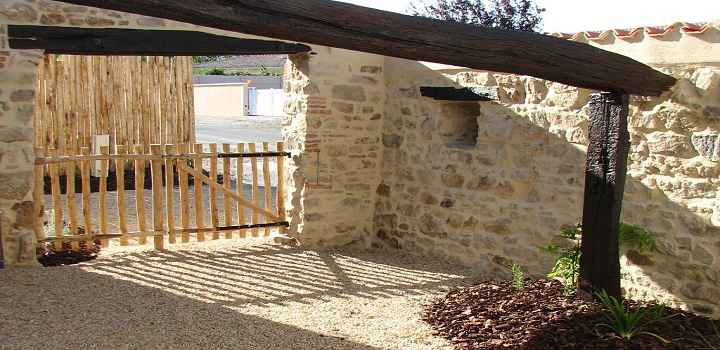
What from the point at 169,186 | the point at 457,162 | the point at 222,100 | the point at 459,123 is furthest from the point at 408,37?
the point at 222,100

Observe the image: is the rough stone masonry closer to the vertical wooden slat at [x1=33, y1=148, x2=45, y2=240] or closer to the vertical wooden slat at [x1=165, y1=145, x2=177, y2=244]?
the vertical wooden slat at [x1=33, y1=148, x2=45, y2=240]

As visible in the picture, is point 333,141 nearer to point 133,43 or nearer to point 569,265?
point 133,43

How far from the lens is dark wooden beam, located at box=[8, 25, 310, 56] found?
262 inches

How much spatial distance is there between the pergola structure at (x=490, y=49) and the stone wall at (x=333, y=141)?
2650 mm

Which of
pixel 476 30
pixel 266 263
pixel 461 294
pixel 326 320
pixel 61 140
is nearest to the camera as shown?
pixel 476 30

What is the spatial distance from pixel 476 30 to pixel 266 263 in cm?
410

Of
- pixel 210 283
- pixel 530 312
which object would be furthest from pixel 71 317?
pixel 530 312

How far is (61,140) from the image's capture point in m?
11.9

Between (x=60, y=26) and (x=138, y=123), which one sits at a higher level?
(x=60, y=26)

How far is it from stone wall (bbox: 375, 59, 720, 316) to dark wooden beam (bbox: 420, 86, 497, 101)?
0.07m

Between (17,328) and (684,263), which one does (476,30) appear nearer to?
(684,263)

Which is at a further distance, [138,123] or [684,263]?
[138,123]

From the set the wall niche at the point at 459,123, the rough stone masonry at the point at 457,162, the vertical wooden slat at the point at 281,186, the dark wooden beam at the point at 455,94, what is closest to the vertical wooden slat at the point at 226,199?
the vertical wooden slat at the point at 281,186

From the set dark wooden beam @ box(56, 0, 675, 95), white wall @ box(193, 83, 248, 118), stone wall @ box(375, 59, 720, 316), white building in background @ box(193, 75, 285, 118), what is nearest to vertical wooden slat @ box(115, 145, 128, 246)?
stone wall @ box(375, 59, 720, 316)
